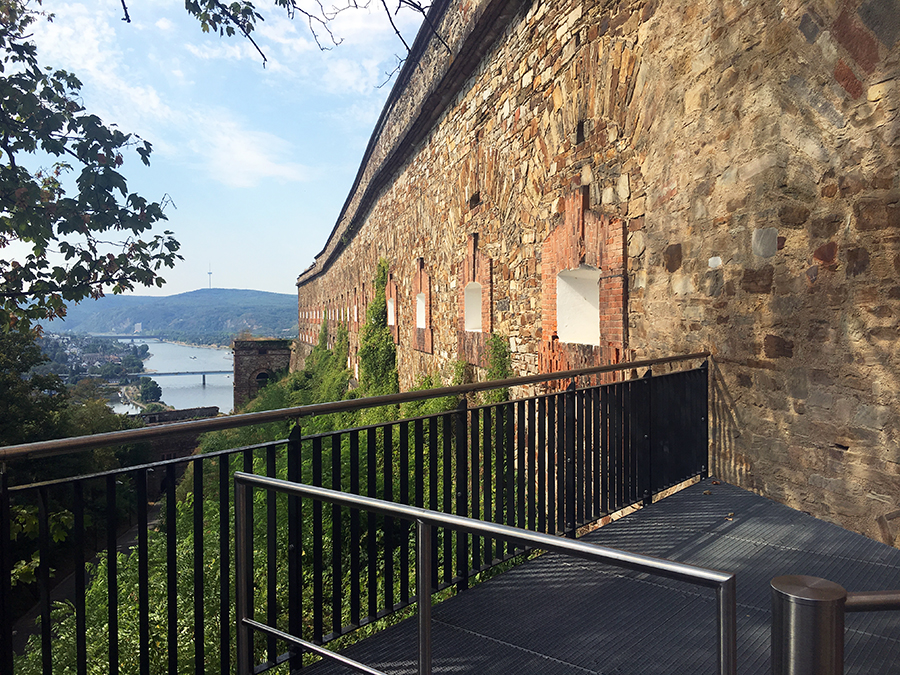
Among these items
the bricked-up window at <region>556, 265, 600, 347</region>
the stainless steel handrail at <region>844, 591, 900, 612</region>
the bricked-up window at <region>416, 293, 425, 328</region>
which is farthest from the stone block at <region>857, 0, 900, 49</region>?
the bricked-up window at <region>416, 293, 425, 328</region>

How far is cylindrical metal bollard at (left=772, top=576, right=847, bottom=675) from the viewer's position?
36.9 inches

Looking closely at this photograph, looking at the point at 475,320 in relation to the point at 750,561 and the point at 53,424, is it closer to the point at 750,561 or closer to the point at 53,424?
the point at 750,561

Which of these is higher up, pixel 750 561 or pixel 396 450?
pixel 750 561

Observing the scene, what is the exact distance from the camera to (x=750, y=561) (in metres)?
3.00

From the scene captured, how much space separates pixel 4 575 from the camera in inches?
69.2

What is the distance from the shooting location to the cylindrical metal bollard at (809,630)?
3.08ft

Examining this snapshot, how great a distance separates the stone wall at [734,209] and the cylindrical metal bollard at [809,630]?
9.16 ft

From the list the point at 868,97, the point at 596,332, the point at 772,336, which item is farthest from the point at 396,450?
the point at 868,97

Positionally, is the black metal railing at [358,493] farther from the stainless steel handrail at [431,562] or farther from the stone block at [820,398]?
the stone block at [820,398]

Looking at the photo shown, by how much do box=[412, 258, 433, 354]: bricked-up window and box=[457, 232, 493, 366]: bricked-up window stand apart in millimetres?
1571

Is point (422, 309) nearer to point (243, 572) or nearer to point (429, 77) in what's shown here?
point (429, 77)

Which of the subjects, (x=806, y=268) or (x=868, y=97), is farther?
(x=806, y=268)

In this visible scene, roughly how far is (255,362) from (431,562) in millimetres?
38581

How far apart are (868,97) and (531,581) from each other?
123 inches
